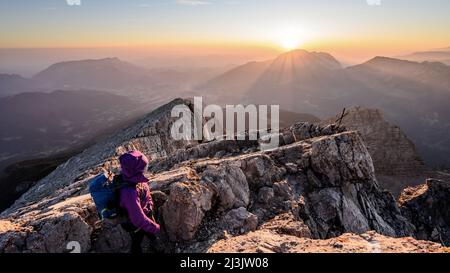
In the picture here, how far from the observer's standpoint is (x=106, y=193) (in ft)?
34.7

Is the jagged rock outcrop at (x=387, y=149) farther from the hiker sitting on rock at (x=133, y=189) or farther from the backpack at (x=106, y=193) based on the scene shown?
the backpack at (x=106, y=193)

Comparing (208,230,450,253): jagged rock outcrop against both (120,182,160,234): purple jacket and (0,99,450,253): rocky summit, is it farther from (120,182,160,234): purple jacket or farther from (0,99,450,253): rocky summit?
(120,182,160,234): purple jacket

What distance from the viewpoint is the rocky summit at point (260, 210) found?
11922 mm

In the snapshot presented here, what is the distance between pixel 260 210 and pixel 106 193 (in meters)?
7.48

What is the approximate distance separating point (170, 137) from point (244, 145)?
19635 mm

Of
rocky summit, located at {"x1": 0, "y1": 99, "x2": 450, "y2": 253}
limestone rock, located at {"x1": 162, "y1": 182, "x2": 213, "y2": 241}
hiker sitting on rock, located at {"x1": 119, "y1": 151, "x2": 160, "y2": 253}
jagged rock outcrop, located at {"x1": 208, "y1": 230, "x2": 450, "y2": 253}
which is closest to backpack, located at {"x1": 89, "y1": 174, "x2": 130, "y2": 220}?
hiker sitting on rock, located at {"x1": 119, "y1": 151, "x2": 160, "y2": 253}

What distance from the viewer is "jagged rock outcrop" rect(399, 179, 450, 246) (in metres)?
25.6

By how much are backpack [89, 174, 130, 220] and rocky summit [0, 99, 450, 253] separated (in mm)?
2132

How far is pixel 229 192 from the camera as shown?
50.6 ft

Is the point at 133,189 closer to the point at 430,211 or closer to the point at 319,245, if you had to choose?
the point at 319,245

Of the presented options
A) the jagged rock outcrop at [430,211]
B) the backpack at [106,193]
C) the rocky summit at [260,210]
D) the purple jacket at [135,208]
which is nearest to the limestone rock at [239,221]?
the rocky summit at [260,210]

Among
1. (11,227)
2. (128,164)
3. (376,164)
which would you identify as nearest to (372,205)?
(128,164)

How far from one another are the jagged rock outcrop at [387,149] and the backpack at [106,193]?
66.9 m

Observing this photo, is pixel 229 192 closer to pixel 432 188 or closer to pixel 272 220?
pixel 272 220
